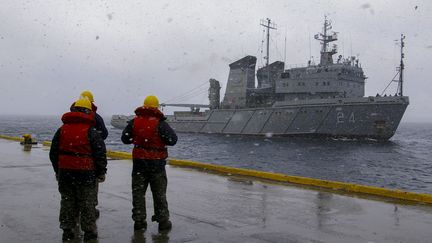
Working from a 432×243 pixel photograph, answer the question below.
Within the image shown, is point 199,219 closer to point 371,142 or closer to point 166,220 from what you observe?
point 166,220

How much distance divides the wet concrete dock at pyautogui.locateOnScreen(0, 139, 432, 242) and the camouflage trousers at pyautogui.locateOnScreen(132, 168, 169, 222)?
0.19 m

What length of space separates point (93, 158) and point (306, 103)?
4095 cm

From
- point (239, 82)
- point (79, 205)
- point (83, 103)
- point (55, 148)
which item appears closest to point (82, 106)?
point (83, 103)

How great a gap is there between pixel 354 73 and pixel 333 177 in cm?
2920

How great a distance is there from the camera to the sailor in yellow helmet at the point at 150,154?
484 centimetres

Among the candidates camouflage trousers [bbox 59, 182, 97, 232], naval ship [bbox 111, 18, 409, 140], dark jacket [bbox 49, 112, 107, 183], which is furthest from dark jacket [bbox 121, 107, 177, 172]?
naval ship [bbox 111, 18, 409, 140]

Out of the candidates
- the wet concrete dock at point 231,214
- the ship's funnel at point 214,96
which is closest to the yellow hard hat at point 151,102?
the wet concrete dock at point 231,214

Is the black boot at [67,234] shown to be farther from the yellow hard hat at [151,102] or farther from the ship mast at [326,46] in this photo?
the ship mast at [326,46]

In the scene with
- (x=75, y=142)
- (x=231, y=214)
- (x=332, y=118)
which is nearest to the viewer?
(x=75, y=142)

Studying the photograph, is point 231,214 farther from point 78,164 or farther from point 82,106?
point 82,106

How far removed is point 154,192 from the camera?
4.95m

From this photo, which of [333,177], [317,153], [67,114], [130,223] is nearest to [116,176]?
[130,223]

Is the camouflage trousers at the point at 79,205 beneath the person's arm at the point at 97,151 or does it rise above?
beneath

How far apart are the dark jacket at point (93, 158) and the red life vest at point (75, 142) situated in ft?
0.13
